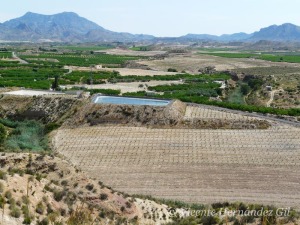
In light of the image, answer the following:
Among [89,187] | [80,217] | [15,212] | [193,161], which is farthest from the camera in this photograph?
[193,161]

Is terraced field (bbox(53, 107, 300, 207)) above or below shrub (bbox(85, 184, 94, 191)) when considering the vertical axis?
below

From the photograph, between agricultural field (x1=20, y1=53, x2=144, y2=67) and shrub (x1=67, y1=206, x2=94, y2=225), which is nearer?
shrub (x1=67, y1=206, x2=94, y2=225)

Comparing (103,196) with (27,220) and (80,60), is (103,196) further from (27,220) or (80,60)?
(80,60)

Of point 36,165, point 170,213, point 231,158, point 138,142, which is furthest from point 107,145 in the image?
point 170,213

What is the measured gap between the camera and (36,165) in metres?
25.9

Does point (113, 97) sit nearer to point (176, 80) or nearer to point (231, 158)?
point (231, 158)

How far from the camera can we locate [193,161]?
3594 cm

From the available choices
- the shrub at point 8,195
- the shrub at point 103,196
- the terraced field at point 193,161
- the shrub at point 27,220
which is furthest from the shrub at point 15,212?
the terraced field at point 193,161

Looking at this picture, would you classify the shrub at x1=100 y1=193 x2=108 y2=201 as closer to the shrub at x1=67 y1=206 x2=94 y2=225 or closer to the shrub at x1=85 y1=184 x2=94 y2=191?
the shrub at x1=85 y1=184 x2=94 y2=191

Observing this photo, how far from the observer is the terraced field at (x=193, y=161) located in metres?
30.2

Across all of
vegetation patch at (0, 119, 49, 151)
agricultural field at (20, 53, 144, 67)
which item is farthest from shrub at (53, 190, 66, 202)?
→ agricultural field at (20, 53, 144, 67)

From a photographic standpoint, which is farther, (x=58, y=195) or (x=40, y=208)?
(x=58, y=195)

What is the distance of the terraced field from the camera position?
30.2m

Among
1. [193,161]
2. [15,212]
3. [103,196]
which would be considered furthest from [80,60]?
[15,212]
